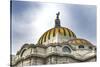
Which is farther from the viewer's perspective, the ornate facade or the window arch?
the window arch

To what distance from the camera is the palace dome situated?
218 cm

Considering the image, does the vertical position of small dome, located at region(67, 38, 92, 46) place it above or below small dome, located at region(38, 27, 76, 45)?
below

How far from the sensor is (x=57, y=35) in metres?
2.25

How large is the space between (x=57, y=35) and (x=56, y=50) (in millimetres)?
155

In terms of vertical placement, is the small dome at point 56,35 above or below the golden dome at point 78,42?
above

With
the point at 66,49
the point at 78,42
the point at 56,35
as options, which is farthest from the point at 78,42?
the point at 56,35

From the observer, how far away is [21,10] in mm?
2096

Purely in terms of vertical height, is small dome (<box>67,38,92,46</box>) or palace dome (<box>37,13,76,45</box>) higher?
palace dome (<box>37,13,76,45</box>)

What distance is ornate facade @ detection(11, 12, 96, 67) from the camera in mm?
2121

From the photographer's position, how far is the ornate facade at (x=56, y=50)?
83.5 inches

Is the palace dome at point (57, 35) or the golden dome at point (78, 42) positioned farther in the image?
the golden dome at point (78, 42)

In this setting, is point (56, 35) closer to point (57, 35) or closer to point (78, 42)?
point (57, 35)

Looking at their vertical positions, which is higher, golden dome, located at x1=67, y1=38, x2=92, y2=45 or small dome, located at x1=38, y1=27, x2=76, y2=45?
small dome, located at x1=38, y1=27, x2=76, y2=45

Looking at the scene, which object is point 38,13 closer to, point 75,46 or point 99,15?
point 75,46
